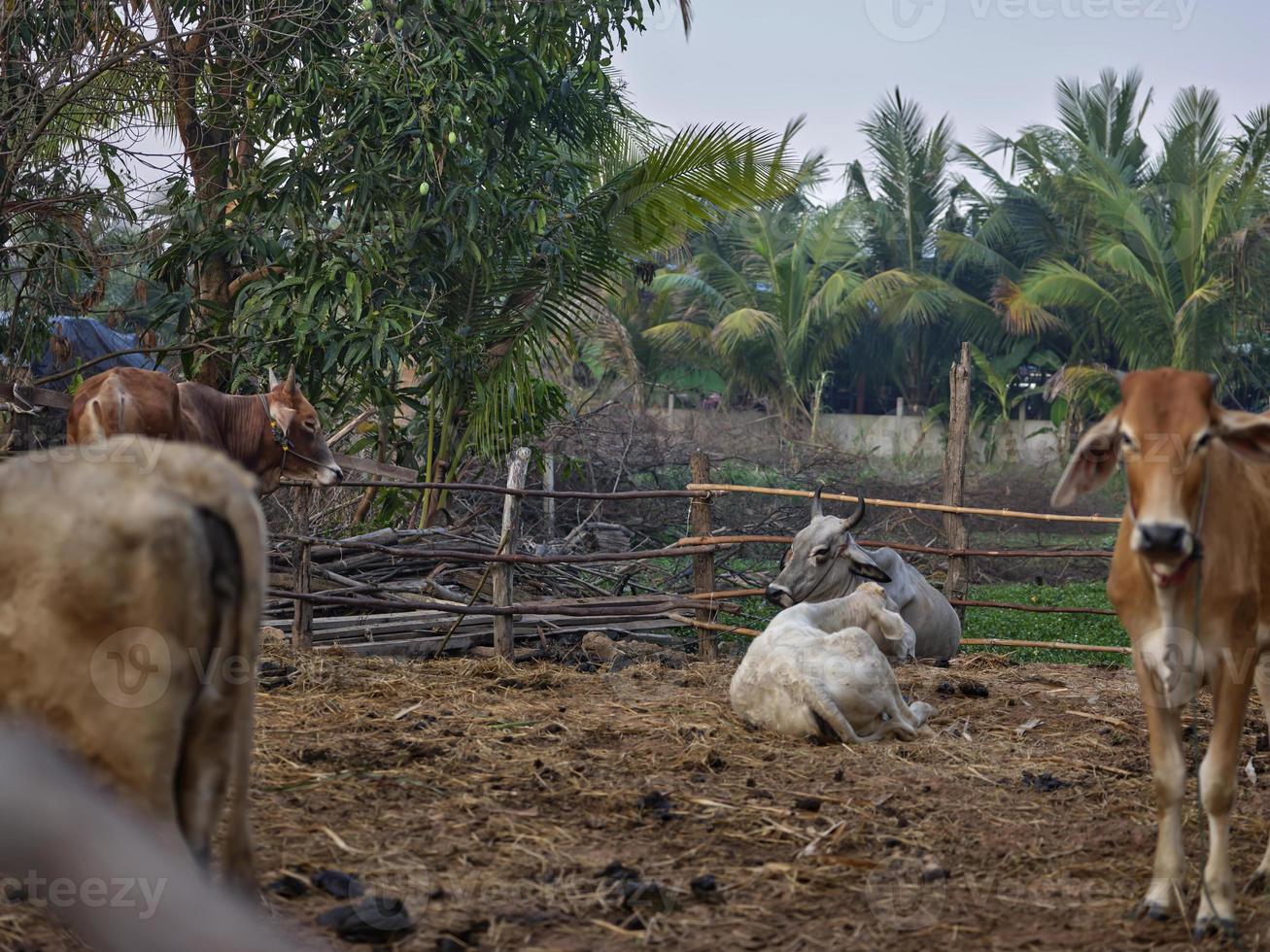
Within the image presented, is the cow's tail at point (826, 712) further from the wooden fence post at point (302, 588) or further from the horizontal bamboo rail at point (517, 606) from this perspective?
the wooden fence post at point (302, 588)

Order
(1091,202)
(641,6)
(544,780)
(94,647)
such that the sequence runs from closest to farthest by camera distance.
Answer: (94,647)
(544,780)
(641,6)
(1091,202)

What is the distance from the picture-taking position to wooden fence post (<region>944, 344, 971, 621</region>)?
27.5 ft

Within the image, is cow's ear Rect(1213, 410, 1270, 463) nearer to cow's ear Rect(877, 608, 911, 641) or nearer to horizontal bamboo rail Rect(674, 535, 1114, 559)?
cow's ear Rect(877, 608, 911, 641)

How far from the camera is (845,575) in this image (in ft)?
23.7

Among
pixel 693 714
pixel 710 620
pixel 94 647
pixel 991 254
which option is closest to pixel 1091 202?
pixel 991 254

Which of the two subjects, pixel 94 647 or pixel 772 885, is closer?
pixel 94 647

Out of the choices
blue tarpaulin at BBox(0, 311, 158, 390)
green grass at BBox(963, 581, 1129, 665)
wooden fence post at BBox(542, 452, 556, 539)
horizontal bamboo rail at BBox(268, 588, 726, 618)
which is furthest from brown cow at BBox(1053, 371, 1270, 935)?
blue tarpaulin at BBox(0, 311, 158, 390)

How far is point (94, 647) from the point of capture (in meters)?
2.23

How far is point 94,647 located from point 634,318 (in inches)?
808

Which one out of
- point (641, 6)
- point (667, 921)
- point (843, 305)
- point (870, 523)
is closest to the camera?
point (667, 921)

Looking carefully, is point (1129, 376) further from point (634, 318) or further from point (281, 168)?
point (634, 318)

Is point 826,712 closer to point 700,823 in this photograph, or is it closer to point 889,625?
point 700,823

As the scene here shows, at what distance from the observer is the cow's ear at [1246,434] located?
3162 mm

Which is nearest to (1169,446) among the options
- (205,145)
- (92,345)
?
(205,145)
